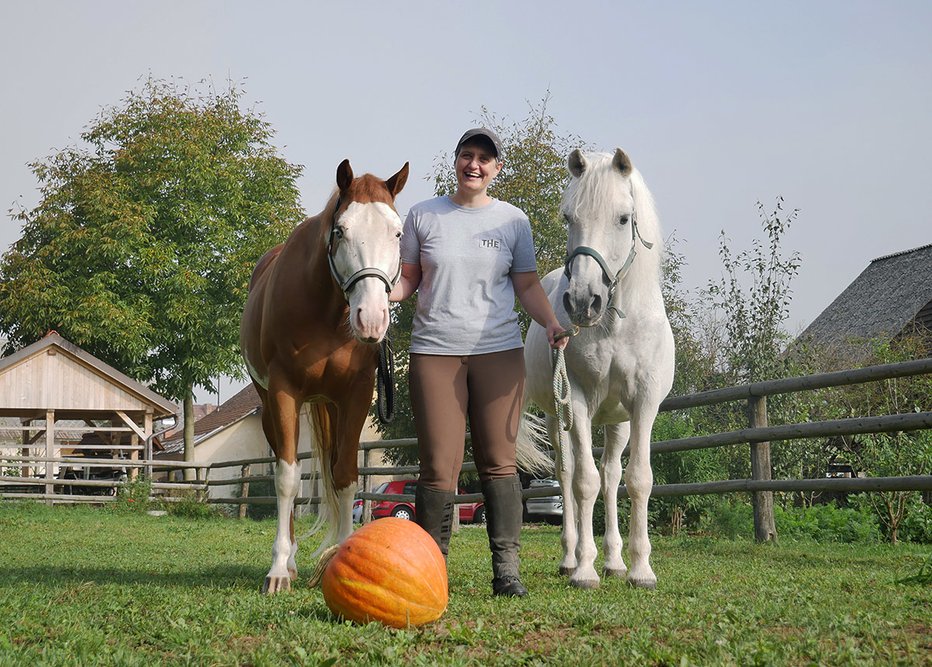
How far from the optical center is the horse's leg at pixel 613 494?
16.2 feet

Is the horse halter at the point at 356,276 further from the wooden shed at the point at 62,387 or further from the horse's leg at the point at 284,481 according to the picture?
the wooden shed at the point at 62,387

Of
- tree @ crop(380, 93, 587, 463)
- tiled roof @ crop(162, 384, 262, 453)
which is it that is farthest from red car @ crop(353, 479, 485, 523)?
tiled roof @ crop(162, 384, 262, 453)

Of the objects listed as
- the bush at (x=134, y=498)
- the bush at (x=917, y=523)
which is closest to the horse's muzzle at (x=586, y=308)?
the bush at (x=917, y=523)

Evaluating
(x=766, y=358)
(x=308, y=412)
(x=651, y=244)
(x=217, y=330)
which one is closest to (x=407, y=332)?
(x=766, y=358)

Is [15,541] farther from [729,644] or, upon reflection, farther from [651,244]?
[729,644]

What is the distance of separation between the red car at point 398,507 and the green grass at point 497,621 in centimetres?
767

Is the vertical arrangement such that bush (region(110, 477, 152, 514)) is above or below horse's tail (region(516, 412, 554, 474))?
below

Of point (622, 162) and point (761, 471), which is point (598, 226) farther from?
point (761, 471)

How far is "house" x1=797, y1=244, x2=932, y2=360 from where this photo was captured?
20953 mm

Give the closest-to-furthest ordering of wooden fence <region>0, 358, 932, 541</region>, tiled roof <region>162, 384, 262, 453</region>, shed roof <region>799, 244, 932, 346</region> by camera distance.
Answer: wooden fence <region>0, 358, 932, 541</region>
shed roof <region>799, 244, 932, 346</region>
tiled roof <region>162, 384, 262, 453</region>

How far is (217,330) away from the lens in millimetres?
25016

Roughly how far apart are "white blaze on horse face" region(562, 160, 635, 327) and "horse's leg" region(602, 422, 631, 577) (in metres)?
1.08

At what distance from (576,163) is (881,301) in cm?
2162

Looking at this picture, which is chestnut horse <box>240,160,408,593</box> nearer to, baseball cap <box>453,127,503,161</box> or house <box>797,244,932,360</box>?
baseball cap <box>453,127,503,161</box>
